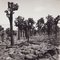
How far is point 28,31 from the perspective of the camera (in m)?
2.00

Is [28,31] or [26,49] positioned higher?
[28,31]

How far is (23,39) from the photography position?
1.96 meters

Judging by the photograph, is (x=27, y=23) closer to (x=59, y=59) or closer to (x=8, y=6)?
(x=8, y=6)

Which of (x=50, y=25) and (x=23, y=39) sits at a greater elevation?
(x=50, y=25)

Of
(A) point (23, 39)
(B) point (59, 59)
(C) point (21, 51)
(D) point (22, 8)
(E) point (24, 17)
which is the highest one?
(D) point (22, 8)

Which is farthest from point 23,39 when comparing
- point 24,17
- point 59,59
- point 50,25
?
point 59,59

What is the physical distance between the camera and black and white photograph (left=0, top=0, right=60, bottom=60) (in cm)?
189

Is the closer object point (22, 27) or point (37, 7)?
point (22, 27)

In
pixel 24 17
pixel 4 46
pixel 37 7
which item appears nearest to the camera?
pixel 4 46

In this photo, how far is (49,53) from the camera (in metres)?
1.94

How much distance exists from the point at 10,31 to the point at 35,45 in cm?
43

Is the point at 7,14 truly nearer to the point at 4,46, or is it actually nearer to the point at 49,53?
the point at 4,46

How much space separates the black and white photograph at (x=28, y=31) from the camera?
1.89 meters

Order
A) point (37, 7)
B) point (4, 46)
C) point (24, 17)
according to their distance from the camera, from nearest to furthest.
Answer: point (4, 46), point (24, 17), point (37, 7)
